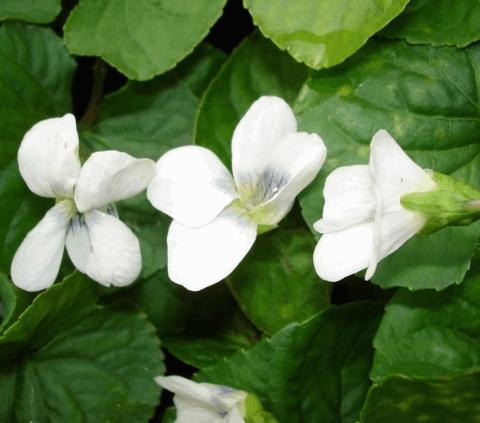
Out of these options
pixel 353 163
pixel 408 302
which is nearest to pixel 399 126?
pixel 353 163

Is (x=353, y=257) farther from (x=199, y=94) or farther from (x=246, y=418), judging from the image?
(x=199, y=94)

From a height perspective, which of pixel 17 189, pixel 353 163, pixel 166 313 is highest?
pixel 353 163

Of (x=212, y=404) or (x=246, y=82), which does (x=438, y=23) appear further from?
(x=212, y=404)

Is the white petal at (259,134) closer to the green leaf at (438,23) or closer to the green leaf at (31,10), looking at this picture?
the green leaf at (438,23)

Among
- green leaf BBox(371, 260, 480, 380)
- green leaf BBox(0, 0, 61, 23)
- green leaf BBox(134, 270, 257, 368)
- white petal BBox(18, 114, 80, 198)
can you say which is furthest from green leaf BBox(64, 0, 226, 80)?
green leaf BBox(371, 260, 480, 380)

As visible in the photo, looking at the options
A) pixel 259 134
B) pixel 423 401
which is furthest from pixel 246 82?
pixel 423 401

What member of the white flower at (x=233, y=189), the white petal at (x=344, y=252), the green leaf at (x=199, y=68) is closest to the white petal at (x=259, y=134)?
the white flower at (x=233, y=189)
